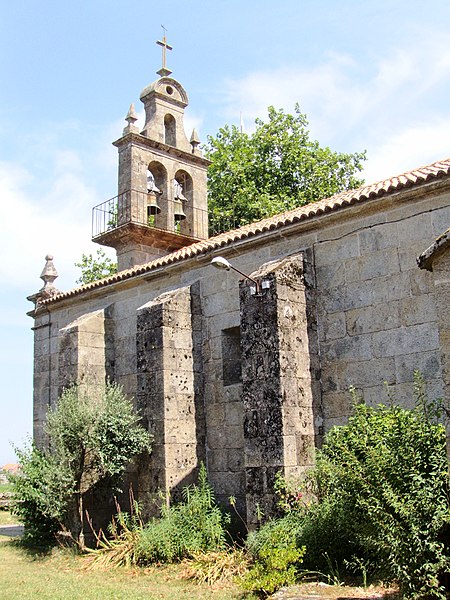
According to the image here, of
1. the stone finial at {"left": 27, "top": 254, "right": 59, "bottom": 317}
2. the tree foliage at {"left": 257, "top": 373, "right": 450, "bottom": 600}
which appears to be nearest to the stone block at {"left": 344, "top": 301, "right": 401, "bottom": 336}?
the tree foliage at {"left": 257, "top": 373, "right": 450, "bottom": 600}

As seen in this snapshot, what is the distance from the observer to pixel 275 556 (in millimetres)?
7676

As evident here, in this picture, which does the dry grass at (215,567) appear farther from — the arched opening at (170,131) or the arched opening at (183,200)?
the arched opening at (170,131)

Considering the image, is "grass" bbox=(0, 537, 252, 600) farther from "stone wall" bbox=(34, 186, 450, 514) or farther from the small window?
the small window

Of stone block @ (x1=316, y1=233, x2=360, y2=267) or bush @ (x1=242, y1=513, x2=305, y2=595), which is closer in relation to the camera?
bush @ (x1=242, y1=513, x2=305, y2=595)

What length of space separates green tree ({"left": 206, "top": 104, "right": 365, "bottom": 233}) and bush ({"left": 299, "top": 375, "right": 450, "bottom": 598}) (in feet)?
57.1

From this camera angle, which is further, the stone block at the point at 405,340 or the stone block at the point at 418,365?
the stone block at the point at 405,340

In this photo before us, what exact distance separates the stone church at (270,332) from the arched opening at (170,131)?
207 inches

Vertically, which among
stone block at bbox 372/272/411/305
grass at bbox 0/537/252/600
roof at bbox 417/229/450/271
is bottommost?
grass at bbox 0/537/252/600

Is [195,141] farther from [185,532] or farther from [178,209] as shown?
[185,532]

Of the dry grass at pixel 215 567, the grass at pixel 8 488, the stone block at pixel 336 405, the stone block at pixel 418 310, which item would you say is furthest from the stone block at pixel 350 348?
the grass at pixel 8 488

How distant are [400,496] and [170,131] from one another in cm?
1419

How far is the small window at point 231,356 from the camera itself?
11891 mm

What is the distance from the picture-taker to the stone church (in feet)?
30.4

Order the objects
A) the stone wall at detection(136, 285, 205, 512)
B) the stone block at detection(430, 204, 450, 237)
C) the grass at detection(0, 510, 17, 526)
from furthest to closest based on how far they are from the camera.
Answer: the grass at detection(0, 510, 17, 526), the stone wall at detection(136, 285, 205, 512), the stone block at detection(430, 204, 450, 237)
